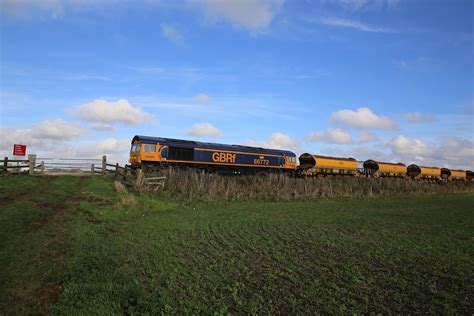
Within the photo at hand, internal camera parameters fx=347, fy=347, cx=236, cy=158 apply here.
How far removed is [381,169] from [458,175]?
28.7 metres

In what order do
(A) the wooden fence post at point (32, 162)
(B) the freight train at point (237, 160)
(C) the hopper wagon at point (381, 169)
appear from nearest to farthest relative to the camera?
(B) the freight train at point (237, 160)
(A) the wooden fence post at point (32, 162)
(C) the hopper wagon at point (381, 169)

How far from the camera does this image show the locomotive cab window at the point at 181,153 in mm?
31606

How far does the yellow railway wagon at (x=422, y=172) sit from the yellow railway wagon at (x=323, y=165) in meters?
17.5

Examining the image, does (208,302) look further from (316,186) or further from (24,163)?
(24,163)

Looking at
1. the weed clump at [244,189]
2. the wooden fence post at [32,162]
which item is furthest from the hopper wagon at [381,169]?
the wooden fence post at [32,162]

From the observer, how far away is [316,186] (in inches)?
1080

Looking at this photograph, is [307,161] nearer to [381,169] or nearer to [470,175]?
[381,169]

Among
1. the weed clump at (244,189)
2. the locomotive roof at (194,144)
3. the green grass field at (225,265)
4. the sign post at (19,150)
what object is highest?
the locomotive roof at (194,144)

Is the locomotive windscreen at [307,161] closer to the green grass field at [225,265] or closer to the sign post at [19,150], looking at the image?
the green grass field at [225,265]

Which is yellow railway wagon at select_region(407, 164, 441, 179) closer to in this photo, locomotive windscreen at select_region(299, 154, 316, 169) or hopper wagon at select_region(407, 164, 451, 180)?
hopper wagon at select_region(407, 164, 451, 180)

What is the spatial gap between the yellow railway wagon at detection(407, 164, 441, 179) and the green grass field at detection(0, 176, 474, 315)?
A: 4899 centimetres

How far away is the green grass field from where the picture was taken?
5.47 meters

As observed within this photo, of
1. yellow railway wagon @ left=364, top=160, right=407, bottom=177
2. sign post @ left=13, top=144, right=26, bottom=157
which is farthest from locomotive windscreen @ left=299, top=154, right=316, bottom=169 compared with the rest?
sign post @ left=13, top=144, right=26, bottom=157

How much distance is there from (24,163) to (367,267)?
3187cm
